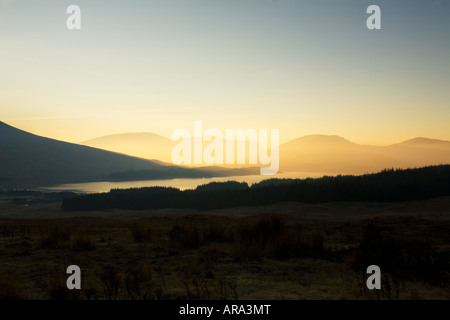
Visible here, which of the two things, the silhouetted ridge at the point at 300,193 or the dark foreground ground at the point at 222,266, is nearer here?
the dark foreground ground at the point at 222,266

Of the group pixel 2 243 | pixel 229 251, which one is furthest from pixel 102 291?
pixel 2 243

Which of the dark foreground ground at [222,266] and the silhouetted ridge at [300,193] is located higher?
the dark foreground ground at [222,266]

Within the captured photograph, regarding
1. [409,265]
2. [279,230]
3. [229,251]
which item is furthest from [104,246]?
[409,265]

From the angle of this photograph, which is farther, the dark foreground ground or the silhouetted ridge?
the silhouetted ridge

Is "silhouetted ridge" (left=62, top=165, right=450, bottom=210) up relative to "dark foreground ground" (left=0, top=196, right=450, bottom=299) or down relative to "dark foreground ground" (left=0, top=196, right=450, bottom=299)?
down

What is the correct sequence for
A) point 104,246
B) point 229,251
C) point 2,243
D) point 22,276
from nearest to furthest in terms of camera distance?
point 22,276 → point 229,251 → point 104,246 → point 2,243

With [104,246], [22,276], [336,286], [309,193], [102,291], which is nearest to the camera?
[102,291]

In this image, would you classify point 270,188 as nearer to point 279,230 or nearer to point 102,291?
point 279,230

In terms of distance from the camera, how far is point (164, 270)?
10750 mm

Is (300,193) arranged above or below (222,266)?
below

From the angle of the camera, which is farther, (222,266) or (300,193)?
(300,193)

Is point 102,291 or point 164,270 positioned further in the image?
point 164,270
